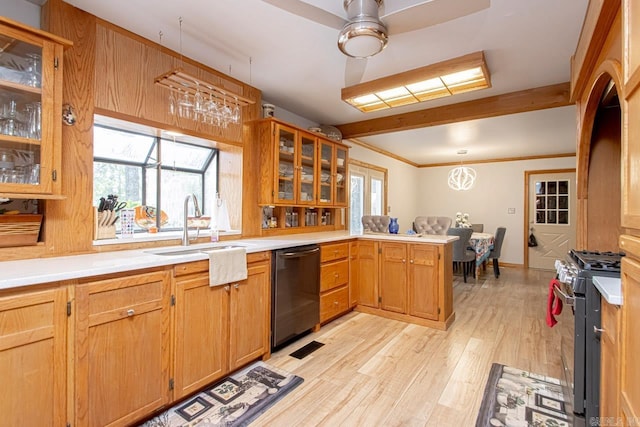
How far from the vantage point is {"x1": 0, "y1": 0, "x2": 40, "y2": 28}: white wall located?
175 cm

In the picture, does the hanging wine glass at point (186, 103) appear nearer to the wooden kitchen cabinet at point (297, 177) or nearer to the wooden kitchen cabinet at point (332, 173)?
the wooden kitchen cabinet at point (297, 177)

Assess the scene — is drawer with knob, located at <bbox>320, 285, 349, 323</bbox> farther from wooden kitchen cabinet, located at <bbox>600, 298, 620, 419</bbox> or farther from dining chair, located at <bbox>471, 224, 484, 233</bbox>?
dining chair, located at <bbox>471, 224, 484, 233</bbox>

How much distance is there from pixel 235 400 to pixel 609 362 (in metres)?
1.95

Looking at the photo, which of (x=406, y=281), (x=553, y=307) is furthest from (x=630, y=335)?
(x=406, y=281)

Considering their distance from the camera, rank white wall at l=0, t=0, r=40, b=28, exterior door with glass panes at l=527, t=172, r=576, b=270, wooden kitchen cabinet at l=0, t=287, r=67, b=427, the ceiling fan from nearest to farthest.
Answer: wooden kitchen cabinet at l=0, t=287, r=67, b=427, the ceiling fan, white wall at l=0, t=0, r=40, b=28, exterior door with glass panes at l=527, t=172, r=576, b=270

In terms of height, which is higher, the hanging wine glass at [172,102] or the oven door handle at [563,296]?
the hanging wine glass at [172,102]

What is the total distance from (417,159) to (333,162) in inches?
148

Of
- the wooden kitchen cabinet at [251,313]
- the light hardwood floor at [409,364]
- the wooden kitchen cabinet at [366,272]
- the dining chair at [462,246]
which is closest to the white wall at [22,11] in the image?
the wooden kitchen cabinet at [251,313]

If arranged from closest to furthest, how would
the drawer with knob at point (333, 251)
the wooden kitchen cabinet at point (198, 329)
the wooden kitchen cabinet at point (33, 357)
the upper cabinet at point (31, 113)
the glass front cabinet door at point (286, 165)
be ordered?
the wooden kitchen cabinet at point (33, 357)
the upper cabinet at point (31, 113)
the wooden kitchen cabinet at point (198, 329)
the drawer with knob at point (333, 251)
the glass front cabinet door at point (286, 165)

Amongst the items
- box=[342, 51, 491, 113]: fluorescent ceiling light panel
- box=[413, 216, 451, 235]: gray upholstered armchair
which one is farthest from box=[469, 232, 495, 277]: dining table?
box=[342, 51, 491, 113]: fluorescent ceiling light panel

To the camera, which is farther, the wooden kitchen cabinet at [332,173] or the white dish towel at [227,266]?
the wooden kitchen cabinet at [332,173]

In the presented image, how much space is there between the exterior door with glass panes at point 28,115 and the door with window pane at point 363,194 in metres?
3.89

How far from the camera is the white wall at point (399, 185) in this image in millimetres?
5707

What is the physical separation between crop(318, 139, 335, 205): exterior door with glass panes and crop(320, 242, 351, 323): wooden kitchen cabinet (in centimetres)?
77
